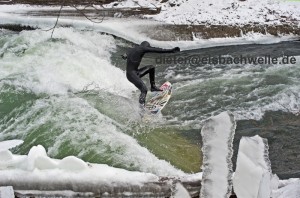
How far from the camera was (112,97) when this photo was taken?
10219mm

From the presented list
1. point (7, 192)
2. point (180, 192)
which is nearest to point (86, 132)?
point (7, 192)

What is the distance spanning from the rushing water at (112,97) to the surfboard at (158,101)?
9.5 inches

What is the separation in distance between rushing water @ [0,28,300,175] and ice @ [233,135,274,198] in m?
4.57

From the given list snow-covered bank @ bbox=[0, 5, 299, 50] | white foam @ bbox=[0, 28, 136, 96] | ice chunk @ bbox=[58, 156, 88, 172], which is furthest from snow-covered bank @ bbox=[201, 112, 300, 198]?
snow-covered bank @ bbox=[0, 5, 299, 50]

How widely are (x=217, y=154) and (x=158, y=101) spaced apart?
6.99 m

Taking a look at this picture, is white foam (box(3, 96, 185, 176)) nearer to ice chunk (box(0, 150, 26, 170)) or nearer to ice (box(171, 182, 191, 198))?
ice chunk (box(0, 150, 26, 170))

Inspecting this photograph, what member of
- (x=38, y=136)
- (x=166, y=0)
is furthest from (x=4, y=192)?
(x=166, y=0)

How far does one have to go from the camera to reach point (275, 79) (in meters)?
11.3

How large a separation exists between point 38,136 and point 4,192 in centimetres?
468

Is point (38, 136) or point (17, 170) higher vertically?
point (17, 170)

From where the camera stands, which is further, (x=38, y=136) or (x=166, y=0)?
(x=166, y=0)

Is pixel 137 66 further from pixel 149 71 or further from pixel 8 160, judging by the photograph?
pixel 8 160

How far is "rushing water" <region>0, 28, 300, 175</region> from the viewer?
25.6ft

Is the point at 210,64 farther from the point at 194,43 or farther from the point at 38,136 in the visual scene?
the point at 38,136
